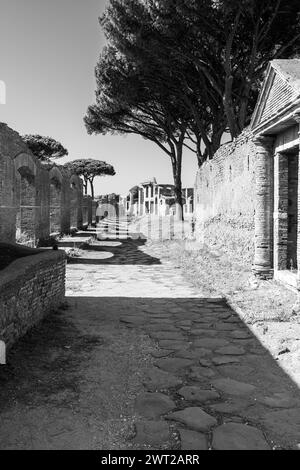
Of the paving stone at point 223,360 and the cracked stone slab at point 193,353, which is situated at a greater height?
the cracked stone slab at point 193,353

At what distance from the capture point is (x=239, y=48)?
16.0 meters

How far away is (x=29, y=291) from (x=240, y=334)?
2.62 meters

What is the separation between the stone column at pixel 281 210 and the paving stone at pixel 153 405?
15.5 ft

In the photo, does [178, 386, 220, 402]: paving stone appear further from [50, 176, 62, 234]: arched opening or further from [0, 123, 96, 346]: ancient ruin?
[50, 176, 62, 234]: arched opening

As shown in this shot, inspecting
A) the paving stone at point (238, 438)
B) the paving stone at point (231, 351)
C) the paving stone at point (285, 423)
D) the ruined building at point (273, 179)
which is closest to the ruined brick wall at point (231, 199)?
the ruined building at point (273, 179)

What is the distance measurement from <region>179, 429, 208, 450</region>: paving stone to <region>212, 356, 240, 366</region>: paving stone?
143 cm

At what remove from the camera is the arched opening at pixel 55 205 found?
17.7m

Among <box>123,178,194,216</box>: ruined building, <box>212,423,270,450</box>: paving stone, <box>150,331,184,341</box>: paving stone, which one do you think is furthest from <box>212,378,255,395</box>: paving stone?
<box>123,178,194,216</box>: ruined building

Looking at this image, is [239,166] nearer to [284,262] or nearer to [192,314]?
[284,262]

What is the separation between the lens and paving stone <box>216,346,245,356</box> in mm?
4543

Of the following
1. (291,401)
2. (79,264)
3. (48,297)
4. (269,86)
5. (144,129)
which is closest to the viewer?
(291,401)

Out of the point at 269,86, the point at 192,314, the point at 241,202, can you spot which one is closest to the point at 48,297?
the point at 192,314

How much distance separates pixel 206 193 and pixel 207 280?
19.3ft

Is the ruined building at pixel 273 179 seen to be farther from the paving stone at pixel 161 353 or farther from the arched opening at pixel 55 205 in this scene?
the arched opening at pixel 55 205
